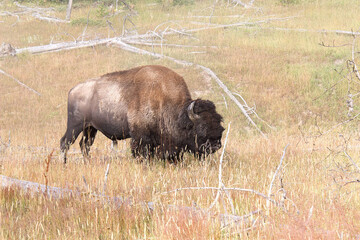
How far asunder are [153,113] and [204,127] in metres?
1.06

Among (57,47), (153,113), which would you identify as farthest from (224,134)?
(57,47)

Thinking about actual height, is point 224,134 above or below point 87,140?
below

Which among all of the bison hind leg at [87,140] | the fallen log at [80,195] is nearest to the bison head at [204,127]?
the fallen log at [80,195]

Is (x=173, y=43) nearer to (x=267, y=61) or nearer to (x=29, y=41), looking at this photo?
(x=267, y=61)

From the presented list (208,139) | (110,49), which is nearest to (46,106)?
(110,49)

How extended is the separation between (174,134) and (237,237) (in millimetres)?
3948

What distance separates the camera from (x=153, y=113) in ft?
23.1

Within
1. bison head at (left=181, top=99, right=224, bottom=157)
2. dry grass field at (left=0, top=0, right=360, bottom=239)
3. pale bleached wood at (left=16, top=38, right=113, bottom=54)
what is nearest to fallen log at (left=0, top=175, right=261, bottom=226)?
dry grass field at (left=0, top=0, right=360, bottom=239)

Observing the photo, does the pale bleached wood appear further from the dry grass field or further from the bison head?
the bison head

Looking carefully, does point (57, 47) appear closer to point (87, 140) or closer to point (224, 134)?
point (224, 134)

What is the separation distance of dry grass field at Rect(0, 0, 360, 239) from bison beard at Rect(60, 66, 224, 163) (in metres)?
0.33

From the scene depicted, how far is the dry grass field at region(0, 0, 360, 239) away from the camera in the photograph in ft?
11.8

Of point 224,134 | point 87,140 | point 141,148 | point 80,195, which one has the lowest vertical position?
point 224,134

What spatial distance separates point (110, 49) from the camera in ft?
63.0
